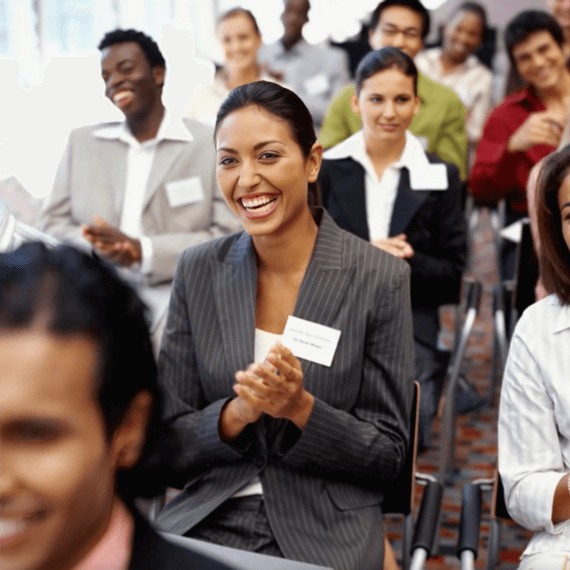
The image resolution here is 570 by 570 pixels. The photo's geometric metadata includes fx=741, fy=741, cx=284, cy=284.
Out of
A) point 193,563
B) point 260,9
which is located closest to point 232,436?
point 193,563

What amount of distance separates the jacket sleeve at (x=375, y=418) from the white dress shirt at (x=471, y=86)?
11.5 ft

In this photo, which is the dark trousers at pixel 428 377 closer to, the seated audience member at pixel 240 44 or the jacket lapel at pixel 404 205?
the jacket lapel at pixel 404 205

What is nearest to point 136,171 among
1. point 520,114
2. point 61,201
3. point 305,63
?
point 61,201

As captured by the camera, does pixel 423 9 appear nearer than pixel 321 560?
No

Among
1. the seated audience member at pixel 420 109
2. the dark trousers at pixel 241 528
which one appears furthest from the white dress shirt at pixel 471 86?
the dark trousers at pixel 241 528

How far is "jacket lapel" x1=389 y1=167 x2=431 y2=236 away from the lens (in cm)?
264

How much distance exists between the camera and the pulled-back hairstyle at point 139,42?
9.82 ft

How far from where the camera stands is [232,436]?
1.61 metres

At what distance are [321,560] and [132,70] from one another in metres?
2.14

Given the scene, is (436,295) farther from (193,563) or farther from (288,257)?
(193,563)

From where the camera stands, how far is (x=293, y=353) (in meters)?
1.56

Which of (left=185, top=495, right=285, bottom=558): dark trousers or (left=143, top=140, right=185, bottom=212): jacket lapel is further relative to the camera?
(left=143, top=140, right=185, bottom=212): jacket lapel

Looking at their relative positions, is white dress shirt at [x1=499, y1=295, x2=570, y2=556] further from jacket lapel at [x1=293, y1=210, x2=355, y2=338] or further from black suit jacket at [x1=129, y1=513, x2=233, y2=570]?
black suit jacket at [x1=129, y1=513, x2=233, y2=570]

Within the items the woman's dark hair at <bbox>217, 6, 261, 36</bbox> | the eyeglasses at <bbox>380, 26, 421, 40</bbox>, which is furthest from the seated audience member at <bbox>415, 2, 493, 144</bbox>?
the eyeglasses at <bbox>380, 26, 421, 40</bbox>
